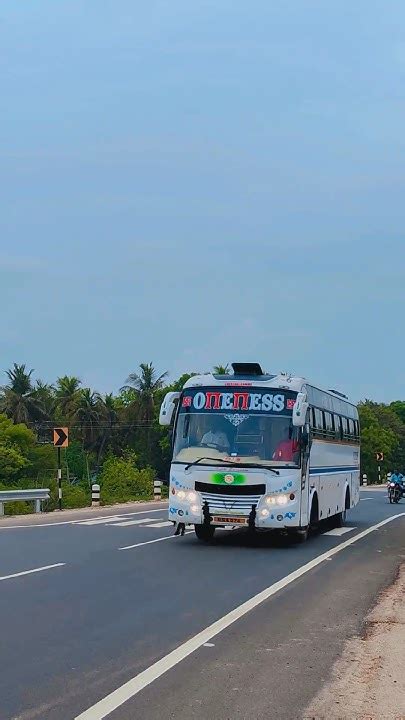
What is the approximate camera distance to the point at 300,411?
16938 millimetres

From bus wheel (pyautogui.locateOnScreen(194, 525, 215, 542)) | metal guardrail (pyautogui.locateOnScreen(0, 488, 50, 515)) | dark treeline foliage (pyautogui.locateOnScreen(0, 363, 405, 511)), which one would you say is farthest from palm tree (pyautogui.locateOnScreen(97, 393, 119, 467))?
bus wheel (pyautogui.locateOnScreen(194, 525, 215, 542))

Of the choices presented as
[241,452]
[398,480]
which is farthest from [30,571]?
[398,480]

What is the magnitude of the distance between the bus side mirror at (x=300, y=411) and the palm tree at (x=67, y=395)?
7046 centimetres

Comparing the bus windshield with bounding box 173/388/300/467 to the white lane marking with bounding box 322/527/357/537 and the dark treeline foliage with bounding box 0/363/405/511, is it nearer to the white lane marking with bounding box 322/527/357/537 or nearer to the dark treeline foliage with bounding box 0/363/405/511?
the white lane marking with bounding box 322/527/357/537

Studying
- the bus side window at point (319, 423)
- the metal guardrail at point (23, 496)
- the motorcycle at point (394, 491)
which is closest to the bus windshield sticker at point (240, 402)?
the bus side window at point (319, 423)

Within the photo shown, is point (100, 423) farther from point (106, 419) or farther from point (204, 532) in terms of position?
point (204, 532)

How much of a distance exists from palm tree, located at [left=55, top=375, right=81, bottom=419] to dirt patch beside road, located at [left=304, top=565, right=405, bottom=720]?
77633 mm

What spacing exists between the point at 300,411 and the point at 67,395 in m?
72.6

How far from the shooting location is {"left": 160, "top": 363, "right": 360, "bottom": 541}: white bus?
1669cm

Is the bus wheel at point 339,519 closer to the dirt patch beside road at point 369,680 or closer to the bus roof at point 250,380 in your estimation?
the bus roof at point 250,380

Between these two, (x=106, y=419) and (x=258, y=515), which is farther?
(x=106, y=419)

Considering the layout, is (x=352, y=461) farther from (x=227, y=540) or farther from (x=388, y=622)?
(x=388, y=622)

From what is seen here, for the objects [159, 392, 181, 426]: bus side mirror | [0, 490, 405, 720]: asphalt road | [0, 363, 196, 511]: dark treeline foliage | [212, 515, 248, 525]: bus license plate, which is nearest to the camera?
[0, 490, 405, 720]: asphalt road

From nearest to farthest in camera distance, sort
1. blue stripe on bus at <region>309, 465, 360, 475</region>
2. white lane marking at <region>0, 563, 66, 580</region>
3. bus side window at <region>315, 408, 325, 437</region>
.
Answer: white lane marking at <region>0, 563, 66, 580</region>
blue stripe on bus at <region>309, 465, 360, 475</region>
bus side window at <region>315, 408, 325, 437</region>
